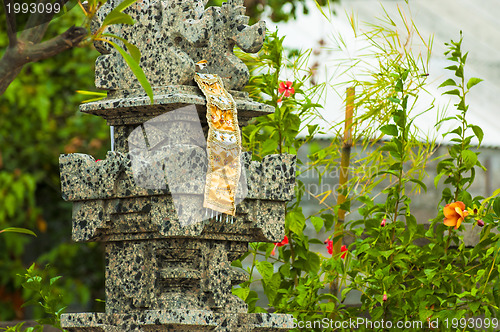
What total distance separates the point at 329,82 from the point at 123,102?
1.57 metres

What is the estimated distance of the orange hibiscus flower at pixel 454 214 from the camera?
292 centimetres

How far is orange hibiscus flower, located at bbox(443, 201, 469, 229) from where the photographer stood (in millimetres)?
2918

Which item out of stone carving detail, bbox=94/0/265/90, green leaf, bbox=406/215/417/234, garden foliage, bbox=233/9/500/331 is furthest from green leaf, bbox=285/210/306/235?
stone carving detail, bbox=94/0/265/90

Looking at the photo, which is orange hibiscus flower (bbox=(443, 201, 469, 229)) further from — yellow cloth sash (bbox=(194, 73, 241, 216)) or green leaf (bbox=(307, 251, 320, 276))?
yellow cloth sash (bbox=(194, 73, 241, 216))

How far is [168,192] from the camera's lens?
7.62ft

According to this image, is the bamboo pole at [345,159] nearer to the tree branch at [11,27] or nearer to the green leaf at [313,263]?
the green leaf at [313,263]

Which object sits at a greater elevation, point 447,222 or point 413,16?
point 413,16

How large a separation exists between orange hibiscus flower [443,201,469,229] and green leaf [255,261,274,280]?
2.78 ft

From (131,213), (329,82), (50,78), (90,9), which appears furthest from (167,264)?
(50,78)

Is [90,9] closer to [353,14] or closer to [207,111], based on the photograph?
[207,111]

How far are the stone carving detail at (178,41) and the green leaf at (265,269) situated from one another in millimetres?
992

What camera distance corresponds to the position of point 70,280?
463 cm

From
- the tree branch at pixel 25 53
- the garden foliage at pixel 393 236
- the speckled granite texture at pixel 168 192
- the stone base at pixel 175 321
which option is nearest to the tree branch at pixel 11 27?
the tree branch at pixel 25 53

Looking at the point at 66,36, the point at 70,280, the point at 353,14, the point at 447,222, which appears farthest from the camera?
A: the point at 70,280
